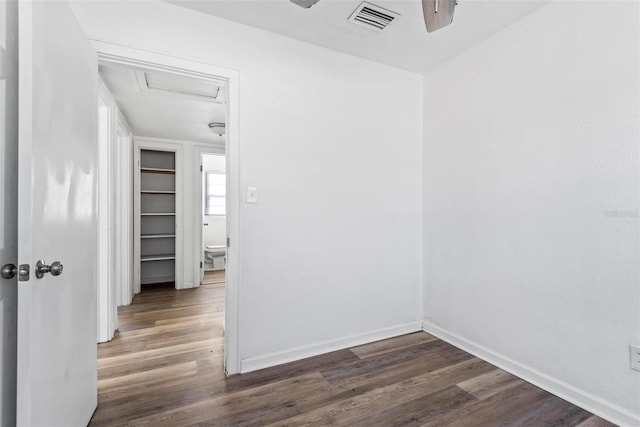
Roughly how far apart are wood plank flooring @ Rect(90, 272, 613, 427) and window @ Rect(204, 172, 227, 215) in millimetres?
4099

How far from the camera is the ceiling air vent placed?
6.26 feet

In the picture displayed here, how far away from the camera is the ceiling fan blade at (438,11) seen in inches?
48.3

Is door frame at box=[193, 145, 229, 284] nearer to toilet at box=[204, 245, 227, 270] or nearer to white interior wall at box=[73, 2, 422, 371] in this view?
toilet at box=[204, 245, 227, 270]

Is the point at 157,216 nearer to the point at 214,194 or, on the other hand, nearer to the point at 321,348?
the point at 214,194

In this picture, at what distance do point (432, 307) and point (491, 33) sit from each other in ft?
7.33

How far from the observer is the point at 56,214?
1207 mm

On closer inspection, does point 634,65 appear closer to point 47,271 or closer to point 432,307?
point 432,307

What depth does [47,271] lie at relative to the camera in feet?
3.62

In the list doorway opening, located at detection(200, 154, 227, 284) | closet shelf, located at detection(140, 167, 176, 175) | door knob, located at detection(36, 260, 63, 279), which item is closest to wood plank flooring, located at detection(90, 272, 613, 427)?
door knob, located at detection(36, 260, 63, 279)

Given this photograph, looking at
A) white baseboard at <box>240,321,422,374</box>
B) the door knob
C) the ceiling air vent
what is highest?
the ceiling air vent

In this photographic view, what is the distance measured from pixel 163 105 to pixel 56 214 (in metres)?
2.35

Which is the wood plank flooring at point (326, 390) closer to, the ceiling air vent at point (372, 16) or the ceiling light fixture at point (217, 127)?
the ceiling air vent at point (372, 16)

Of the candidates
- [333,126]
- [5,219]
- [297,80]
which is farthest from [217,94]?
[5,219]

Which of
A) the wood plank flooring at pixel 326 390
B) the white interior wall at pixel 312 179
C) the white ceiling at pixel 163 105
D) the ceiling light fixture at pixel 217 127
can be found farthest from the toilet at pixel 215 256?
the white interior wall at pixel 312 179
